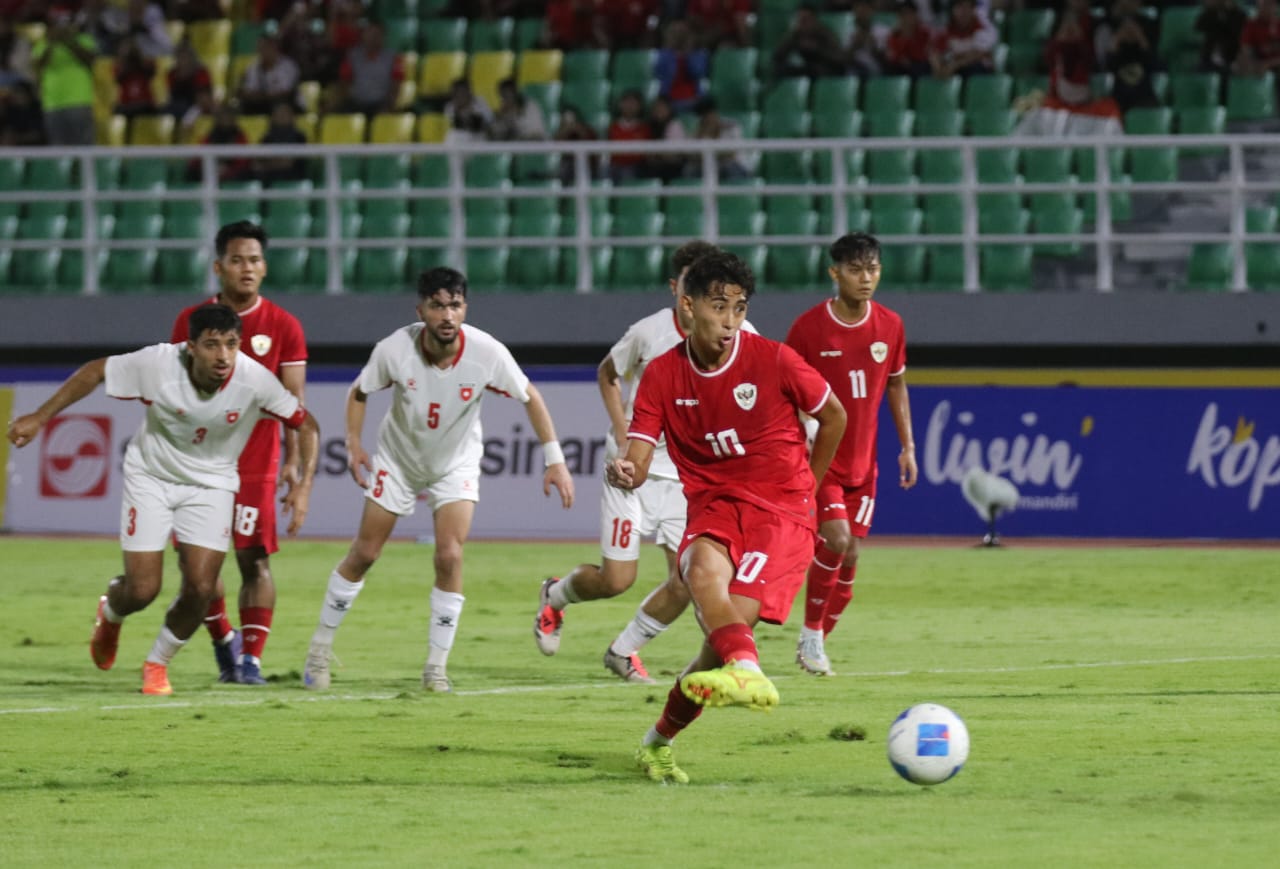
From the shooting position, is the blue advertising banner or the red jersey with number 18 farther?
the blue advertising banner

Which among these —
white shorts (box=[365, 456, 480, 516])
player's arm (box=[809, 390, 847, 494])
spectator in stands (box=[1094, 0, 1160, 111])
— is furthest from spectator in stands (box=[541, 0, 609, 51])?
player's arm (box=[809, 390, 847, 494])

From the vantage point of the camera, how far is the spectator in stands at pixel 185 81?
80.5ft

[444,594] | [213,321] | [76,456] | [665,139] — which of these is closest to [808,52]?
[665,139]

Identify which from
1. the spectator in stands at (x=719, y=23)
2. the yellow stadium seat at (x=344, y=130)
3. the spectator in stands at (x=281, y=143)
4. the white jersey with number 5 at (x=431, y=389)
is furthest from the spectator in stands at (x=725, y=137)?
the white jersey with number 5 at (x=431, y=389)

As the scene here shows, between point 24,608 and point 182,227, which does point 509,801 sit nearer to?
point 24,608

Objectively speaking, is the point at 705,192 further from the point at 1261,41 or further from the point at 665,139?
the point at 1261,41

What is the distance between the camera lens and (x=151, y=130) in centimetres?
2486

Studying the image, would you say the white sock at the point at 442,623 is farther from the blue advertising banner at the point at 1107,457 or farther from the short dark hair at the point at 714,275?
the blue advertising banner at the point at 1107,457

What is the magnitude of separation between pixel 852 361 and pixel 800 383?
3.57 metres

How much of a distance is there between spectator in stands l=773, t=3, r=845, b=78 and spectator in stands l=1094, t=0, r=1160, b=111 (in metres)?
2.75

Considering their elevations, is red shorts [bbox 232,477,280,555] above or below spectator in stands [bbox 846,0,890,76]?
below

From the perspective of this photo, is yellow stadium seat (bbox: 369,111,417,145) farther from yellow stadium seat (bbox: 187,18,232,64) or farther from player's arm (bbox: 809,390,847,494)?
player's arm (bbox: 809,390,847,494)

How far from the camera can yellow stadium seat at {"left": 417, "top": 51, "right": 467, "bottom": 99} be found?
24.6 metres

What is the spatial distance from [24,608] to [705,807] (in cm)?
938
